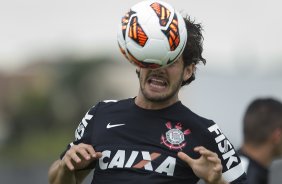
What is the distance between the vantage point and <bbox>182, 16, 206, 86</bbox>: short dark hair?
8039mm

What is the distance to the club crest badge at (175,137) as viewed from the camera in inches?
305

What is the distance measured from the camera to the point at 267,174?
10891 millimetres

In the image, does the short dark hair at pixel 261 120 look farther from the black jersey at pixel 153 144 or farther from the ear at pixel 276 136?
the black jersey at pixel 153 144

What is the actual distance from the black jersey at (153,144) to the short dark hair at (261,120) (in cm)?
329

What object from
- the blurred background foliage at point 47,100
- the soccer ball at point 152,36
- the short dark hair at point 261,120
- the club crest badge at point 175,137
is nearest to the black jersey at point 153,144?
the club crest badge at point 175,137

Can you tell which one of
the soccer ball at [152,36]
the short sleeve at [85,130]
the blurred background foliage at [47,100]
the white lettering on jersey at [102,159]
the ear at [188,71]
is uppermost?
the soccer ball at [152,36]

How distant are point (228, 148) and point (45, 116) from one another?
6778 centimetres

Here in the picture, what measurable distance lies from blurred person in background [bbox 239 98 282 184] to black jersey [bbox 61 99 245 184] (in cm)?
301

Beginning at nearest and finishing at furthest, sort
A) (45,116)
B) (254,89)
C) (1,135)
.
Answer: (254,89) < (1,135) < (45,116)

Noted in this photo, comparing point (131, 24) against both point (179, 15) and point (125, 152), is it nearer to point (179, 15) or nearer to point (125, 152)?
point (179, 15)

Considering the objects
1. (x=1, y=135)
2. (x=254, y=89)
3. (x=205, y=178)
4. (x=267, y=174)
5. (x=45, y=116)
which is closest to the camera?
(x=205, y=178)

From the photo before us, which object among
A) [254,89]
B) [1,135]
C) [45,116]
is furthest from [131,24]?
[45,116]

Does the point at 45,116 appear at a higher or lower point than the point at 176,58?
lower

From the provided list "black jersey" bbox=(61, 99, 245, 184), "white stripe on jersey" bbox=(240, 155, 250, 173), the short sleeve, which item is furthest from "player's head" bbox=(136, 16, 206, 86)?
"white stripe on jersey" bbox=(240, 155, 250, 173)
